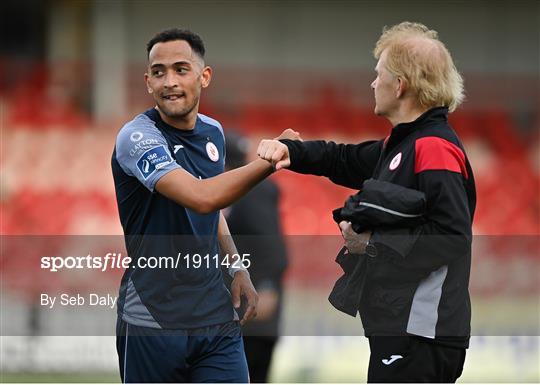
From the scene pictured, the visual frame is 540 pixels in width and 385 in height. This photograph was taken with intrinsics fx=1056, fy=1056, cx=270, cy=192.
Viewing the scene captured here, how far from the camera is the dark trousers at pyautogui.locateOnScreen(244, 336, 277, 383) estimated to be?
582 centimetres

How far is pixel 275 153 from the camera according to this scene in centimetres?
363

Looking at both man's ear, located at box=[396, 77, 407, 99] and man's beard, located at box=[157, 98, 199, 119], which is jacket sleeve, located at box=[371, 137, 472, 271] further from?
man's beard, located at box=[157, 98, 199, 119]

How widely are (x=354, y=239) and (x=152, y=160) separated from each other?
757mm

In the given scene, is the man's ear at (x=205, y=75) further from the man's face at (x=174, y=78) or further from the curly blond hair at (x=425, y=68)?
the curly blond hair at (x=425, y=68)

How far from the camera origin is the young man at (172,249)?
3.78m

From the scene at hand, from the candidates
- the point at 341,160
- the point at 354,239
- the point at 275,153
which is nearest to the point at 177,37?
the point at 275,153

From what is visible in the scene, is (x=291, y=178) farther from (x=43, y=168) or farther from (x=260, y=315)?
(x=260, y=315)

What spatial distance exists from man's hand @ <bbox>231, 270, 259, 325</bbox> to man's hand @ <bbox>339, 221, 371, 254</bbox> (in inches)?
24.0

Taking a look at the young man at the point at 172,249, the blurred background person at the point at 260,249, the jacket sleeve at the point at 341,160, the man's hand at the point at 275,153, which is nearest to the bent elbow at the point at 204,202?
the young man at the point at 172,249

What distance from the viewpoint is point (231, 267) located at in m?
4.08

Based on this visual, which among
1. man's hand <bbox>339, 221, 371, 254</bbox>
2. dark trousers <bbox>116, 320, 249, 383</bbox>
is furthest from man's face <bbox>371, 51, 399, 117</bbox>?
dark trousers <bbox>116, 320, 249, 383</bbox>

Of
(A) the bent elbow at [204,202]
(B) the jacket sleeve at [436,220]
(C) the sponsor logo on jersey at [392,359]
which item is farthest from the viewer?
(A) the bent elbow at [204,202]

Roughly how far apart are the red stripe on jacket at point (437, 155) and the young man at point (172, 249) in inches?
30.4

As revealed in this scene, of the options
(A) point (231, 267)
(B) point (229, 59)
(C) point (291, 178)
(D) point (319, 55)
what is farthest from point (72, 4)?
(A) point (231, 267)
